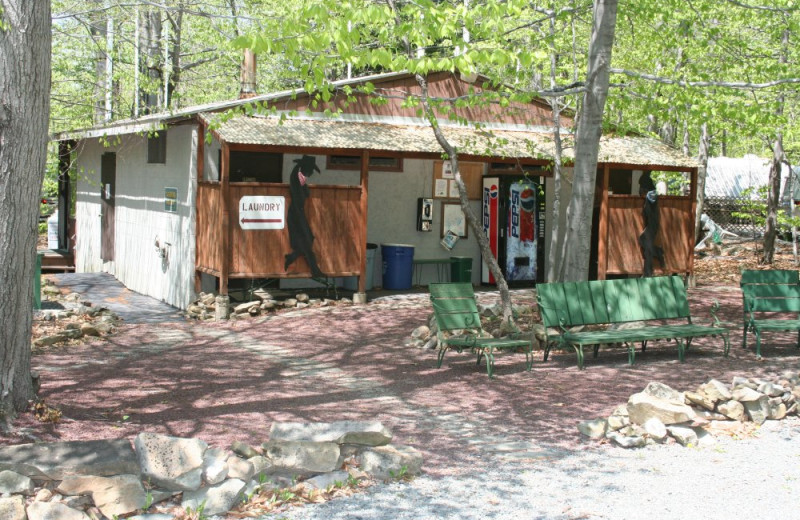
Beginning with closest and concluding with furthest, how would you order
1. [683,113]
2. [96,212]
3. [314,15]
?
[314,15] → [683,113] → [96,212]

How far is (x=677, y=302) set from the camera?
11.5m

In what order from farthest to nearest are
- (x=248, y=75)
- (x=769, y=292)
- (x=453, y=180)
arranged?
(x=453, y=180) → (x=248, y=75) → (x=769, y=292)

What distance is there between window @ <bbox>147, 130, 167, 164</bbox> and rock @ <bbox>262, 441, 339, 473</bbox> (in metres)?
11.5

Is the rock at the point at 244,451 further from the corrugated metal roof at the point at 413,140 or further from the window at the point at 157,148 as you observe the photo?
the window at the point at 157,148

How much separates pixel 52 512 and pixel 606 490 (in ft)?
11.1

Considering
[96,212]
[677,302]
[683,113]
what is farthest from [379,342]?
[96,212]

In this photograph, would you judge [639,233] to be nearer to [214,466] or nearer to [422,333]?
[422,333]

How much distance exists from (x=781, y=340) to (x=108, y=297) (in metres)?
11.3

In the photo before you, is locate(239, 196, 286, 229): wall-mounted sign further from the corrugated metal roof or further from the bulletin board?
the bulletin board

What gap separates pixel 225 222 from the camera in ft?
46.4

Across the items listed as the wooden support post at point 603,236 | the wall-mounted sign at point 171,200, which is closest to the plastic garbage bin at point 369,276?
the wall-mounted sign at point 171,200

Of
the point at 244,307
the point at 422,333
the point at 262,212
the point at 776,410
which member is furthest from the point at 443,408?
the point at 262,212

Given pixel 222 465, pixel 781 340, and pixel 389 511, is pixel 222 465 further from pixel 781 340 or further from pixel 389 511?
pixel 781 340

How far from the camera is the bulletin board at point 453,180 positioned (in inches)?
705
